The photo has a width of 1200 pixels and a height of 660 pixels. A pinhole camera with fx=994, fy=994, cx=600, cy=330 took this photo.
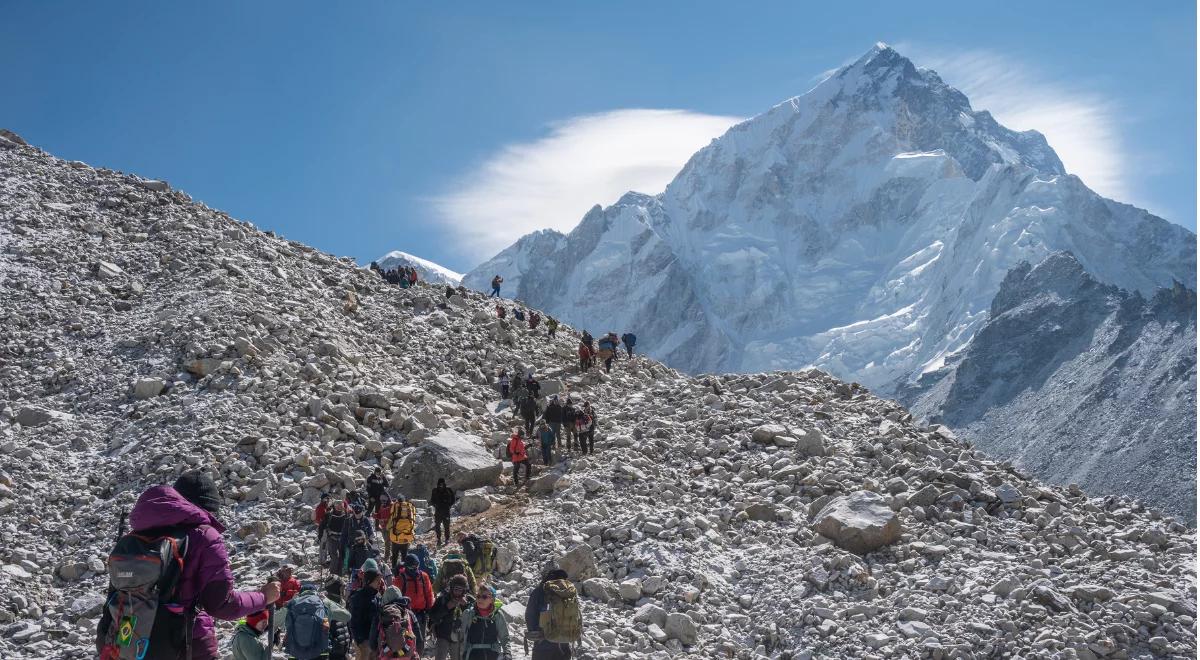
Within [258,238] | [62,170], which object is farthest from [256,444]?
[62,170]

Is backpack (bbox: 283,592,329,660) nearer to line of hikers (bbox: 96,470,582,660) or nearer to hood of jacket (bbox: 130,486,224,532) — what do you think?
line of hikers (bbox: 96,470,582,660)

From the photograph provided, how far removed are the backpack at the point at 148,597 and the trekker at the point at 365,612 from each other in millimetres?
3689

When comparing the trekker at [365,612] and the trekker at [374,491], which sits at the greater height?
the trekker at [374,491]

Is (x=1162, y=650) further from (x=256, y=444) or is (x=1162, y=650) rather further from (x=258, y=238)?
(x=258, y=238)

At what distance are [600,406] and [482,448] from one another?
5.88 m

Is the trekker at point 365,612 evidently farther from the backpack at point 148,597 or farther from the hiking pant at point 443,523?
the hiking pant at point 443,523

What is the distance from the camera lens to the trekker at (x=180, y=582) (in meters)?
6.27

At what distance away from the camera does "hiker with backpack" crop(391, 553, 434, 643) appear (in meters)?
11.5

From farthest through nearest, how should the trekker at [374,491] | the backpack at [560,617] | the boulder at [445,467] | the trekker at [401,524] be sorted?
1. the boulder at [445,467]
2. the trekker at [374,491]
3. the trekker at [401,524]
4. the backpack at [560,617]

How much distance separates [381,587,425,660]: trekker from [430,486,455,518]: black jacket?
7.83 m

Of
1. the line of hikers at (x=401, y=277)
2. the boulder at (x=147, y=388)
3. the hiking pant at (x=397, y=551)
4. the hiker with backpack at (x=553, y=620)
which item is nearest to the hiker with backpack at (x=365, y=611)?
the hiker with backpack at (x=553, y=620)

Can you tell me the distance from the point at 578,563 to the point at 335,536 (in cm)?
403

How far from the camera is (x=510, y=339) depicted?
33.5m

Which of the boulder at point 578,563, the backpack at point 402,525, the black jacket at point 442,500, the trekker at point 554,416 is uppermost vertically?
the trekker at point 554,416
